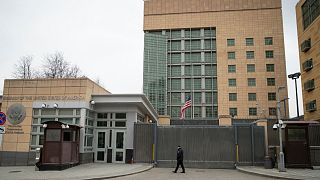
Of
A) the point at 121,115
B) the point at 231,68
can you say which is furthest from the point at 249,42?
the point at 121,115

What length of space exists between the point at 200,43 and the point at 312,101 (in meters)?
A: 29.8

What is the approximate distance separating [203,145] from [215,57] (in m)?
38.0

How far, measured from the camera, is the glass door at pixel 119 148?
22.2 metres

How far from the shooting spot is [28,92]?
21766 mm

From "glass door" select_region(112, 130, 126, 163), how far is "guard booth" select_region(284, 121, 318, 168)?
38.1 feet

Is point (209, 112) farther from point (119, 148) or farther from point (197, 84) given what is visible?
point (119, 148)

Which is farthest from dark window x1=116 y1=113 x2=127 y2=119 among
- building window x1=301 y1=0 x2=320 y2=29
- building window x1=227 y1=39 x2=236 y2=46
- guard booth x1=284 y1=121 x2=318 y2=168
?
building window x1=227 y1=39 x2=236 y2=46

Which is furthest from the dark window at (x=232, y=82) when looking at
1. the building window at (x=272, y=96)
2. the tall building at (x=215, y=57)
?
the building window at (x=272, y=96)

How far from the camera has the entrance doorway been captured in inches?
876

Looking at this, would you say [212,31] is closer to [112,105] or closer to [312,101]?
[312,101]

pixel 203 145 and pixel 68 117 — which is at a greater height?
pixel 68 117

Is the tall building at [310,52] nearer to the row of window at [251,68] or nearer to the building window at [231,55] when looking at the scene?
the row of window at [251,68]

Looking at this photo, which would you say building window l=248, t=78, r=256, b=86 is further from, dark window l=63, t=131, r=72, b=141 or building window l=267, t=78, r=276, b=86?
dark window l=63, t=131, r=72, b=141

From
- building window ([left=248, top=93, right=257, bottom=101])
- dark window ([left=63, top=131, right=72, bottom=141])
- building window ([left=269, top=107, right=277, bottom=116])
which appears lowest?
dark window ([left=63, top=131, right=72, bottom=141])
